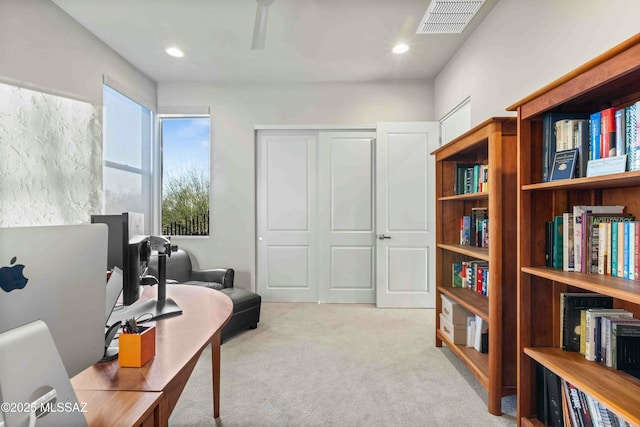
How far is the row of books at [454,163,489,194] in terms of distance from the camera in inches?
90.8

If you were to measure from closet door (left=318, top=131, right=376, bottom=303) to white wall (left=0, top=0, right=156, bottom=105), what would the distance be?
2.46 meters

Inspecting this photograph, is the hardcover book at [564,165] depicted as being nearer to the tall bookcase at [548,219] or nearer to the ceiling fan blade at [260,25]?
the tall bookcase at [548,219]

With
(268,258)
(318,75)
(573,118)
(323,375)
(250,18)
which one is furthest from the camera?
(268,258)

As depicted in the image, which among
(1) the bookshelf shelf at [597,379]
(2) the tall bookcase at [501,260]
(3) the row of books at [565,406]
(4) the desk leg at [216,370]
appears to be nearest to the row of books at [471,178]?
(2) the tall bookcase at [501,260]

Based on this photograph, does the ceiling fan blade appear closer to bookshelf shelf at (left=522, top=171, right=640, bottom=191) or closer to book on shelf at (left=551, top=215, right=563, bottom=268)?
bookshelf shelf at (left=522, top=171, right=640, bottom=191)

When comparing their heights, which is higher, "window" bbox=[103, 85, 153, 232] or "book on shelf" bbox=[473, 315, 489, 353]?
"window" bbox=[103, 85, 153, 232]

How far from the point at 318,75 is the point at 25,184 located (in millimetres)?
3030

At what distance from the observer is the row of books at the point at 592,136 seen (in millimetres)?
1211

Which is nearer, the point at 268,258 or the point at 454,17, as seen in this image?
the point at 454,17

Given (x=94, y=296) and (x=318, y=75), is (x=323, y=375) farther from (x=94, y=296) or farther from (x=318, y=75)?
(x=318, y=75)

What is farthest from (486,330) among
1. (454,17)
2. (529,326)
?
(454,17)

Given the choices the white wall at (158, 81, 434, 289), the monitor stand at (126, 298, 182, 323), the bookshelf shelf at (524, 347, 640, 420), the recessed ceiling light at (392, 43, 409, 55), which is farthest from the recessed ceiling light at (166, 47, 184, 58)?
the bookshelf shelf at (524, 347, 640, 420)

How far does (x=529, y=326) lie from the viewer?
5.39 feet

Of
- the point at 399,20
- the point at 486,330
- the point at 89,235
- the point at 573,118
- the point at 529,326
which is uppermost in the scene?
the point at 399,20
